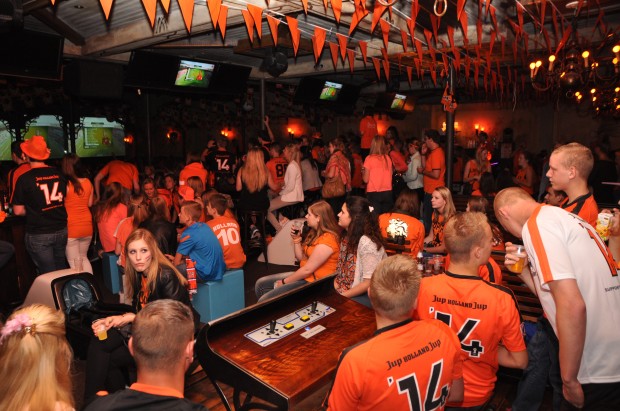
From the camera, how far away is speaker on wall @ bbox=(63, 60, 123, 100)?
23.4 feet

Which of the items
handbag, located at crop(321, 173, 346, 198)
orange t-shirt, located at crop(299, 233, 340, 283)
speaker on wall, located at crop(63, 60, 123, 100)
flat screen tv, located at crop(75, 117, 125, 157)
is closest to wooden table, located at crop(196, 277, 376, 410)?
orange t-shirt, located at crop(299, 233, 340, 283)

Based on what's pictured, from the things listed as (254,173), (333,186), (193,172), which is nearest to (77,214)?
(193,172)

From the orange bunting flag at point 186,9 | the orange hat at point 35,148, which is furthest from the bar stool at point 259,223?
the orange bunting flag at point 186,9

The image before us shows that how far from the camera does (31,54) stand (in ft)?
20.5

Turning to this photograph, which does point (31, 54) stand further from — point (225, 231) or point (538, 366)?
point (538, 366)

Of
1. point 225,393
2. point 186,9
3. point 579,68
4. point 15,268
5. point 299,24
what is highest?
point 299,24

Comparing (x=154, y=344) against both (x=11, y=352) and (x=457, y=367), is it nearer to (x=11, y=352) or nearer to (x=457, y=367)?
(x=11, y=352)

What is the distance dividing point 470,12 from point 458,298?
5010mm

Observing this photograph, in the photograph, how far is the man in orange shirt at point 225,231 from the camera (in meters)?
4.80

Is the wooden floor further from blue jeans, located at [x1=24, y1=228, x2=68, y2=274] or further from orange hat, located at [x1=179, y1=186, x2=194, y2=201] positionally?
orange hat, located at [x1=179, y1=186, x2=194, y2=201]

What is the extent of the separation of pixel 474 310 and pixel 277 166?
5.79m

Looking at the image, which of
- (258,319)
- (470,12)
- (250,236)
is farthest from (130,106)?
(258,319)

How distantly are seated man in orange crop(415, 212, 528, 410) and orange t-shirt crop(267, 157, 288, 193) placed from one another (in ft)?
17.9

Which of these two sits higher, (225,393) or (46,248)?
(46,248)
